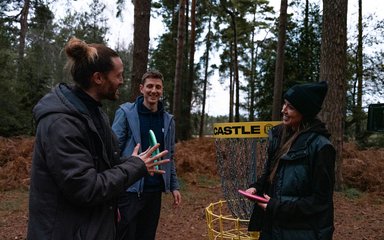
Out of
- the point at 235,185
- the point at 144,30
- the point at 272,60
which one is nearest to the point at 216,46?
the point at 272,60

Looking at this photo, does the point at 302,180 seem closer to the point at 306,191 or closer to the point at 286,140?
the point at 306,191

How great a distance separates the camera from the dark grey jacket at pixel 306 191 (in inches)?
85.5

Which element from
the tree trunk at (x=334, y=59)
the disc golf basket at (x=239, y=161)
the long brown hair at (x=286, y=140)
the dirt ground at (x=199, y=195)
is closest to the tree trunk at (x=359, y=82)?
the dirt ground at (x=199, y=195)

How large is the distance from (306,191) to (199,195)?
5.99 metres

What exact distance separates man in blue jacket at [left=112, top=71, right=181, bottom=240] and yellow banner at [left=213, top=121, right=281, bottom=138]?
1.62 feet

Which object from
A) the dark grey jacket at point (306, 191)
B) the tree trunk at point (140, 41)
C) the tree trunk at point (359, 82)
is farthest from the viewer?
the tree trunk at point (359, 82)

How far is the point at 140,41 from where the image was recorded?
6125mm

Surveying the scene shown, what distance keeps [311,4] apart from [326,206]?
20097 mm

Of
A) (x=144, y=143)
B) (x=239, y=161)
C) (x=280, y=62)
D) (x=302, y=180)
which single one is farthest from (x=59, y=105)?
(x=280, y=62)

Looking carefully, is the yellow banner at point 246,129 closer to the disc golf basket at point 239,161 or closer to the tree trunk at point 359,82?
the disc golf basket at point 239,161

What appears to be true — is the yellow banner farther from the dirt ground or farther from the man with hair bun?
the dirt ground

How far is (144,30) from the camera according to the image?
20.1ft

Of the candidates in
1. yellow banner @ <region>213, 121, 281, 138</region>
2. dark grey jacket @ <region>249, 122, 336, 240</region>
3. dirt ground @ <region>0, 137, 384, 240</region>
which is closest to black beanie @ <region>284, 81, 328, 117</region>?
dark grey jacket @ <region>249, 122, 336, 240</region>

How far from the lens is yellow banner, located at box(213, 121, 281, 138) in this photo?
317 cm
